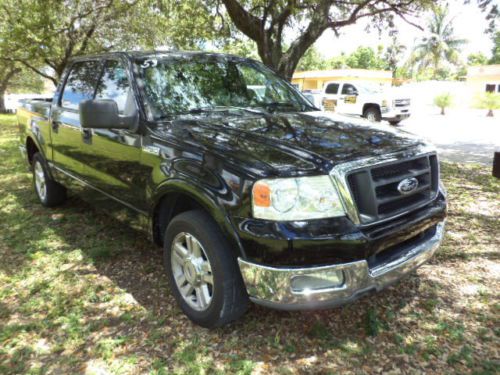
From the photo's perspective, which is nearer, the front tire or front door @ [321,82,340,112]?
the front tire

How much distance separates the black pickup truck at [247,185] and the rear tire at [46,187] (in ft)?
4.95

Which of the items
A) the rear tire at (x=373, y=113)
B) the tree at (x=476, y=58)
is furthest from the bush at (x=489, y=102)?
the tree at (x=476, y=58)

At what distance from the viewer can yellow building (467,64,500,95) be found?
36000 mm

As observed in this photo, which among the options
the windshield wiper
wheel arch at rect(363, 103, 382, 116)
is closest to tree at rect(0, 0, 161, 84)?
wheel arch at rect(363, 103, 382, 116)

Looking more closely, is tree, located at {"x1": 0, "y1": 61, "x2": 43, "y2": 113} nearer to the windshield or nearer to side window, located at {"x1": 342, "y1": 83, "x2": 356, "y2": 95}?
side window, located at {"x1": 342, "y1": 83, "x2": 356, "y2": 95}

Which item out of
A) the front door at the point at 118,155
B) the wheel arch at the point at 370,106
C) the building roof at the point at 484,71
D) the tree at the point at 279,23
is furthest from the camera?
the building roof at the point at 484,71

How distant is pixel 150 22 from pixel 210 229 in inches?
584

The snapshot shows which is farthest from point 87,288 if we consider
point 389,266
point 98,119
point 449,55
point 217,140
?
point 449,55

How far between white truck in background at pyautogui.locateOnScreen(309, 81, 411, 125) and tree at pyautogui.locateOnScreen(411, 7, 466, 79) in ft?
118

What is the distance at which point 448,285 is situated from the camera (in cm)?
349

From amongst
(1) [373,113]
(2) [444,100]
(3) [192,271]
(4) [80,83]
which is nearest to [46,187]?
(4) [80,83]

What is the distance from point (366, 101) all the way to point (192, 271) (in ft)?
49.0

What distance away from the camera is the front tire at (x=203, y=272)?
257 centimetres

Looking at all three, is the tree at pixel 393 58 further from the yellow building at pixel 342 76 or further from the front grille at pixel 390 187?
the front grille at pixel 390 187
